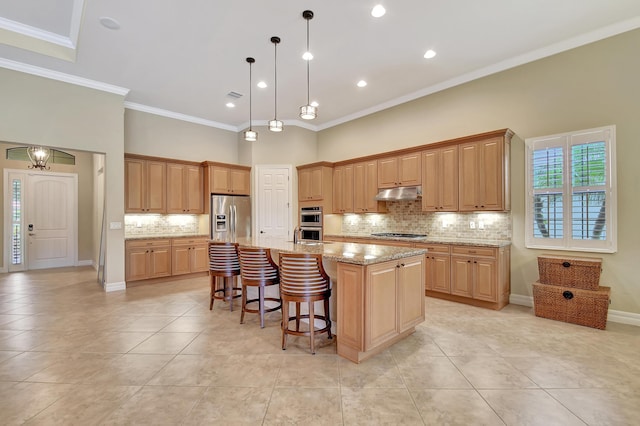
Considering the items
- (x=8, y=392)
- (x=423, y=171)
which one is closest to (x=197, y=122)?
(x=423, y=171)

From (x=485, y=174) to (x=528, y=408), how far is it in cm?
323

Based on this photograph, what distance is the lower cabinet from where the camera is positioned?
5.47 m

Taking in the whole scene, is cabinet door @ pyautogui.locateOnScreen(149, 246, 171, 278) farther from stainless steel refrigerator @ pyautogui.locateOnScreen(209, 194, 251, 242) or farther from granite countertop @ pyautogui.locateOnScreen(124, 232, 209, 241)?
stainless steel refrigerator @ pyautogui.locateOnScreen(209, 194, 251, 242)

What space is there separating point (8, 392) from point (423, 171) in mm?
5457

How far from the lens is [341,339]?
8.89ft

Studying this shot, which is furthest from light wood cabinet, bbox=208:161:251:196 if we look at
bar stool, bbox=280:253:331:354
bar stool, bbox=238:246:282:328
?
bar stool, bbox=280:253:331:354

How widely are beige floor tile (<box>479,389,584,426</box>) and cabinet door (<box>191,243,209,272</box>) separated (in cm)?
562

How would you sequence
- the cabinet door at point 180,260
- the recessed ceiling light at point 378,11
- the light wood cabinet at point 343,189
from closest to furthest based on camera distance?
the recessed ceiling light at point 378,11
the cabinet door at point 180,260
the light wood cabinet at point 343,189

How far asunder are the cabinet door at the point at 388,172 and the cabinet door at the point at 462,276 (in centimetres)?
179

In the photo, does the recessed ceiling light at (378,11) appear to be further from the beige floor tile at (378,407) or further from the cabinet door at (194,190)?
the cabinet door at (194,190)

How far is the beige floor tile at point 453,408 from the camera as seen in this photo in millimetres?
1867

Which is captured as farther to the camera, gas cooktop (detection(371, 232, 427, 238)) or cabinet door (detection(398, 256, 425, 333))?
gas cooktop (detection(371, 232, 427, 238))

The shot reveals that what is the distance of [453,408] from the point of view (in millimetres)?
1995

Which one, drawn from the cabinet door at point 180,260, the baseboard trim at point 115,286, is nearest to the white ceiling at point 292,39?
the cabinet door at point 180,260
